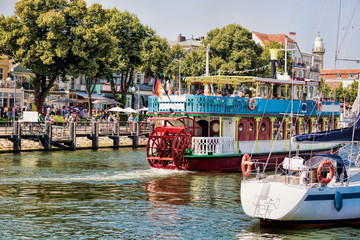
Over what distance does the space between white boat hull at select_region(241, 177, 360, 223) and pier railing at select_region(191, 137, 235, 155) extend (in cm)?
1398

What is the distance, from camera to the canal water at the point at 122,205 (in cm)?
2003

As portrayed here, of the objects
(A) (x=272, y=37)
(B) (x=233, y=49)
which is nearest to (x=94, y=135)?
(B) (x=233, y=49)

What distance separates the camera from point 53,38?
55.3 metres

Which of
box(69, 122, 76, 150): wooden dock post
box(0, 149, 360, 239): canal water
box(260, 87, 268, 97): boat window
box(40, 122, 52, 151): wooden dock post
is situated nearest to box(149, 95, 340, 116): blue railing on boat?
box(260, 87, 268, 97): boat window

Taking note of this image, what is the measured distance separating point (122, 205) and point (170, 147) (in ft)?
34.8

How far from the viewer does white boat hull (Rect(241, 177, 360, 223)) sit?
19.6 m

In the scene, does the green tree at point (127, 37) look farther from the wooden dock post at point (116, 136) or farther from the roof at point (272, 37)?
the roof at point (272, 37)

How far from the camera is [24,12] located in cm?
5534

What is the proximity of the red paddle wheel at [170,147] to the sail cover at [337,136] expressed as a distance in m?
12.1

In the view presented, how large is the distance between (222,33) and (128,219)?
63.4m

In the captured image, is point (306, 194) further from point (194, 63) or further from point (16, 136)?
point (194, 63)

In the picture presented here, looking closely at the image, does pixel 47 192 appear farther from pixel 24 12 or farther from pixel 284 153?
pixel 24 12

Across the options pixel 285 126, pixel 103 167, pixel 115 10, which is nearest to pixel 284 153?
pixel 285 126

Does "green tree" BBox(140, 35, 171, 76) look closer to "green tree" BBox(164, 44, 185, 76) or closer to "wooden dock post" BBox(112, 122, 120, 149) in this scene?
"green tree" BBox(164, 44, 185, 76)
